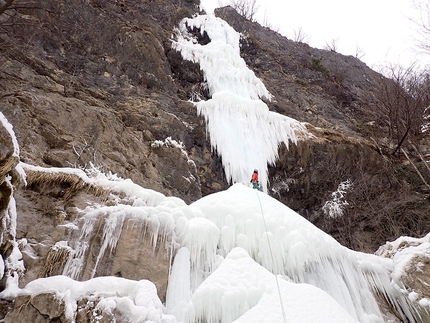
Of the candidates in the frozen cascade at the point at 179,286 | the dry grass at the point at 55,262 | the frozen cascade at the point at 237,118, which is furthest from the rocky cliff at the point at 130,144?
the frozen cascade at the point at 237,118

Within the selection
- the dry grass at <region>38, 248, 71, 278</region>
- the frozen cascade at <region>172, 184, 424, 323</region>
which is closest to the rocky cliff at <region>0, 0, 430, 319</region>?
the dry grass at <region>38, 248, 71, 278</region>

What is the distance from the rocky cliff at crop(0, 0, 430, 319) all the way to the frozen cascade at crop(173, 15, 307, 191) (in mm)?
365

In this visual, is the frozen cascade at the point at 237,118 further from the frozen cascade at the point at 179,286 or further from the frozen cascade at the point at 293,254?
the frozen cascade at the point at 179,286

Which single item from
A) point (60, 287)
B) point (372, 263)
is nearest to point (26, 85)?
point (60, 287)

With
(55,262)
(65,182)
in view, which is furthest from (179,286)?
(65,182)

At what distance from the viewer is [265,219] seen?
439 centimetres

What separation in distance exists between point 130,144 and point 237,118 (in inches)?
149

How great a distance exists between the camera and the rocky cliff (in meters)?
3.58

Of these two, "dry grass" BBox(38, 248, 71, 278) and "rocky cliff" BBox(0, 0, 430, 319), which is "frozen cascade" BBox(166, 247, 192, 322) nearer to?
"rocky cliff" BBox(0, 0, 430, 319)

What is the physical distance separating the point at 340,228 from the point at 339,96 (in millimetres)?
8505

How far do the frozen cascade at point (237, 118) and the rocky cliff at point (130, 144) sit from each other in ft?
1.20

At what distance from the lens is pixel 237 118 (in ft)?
30.7

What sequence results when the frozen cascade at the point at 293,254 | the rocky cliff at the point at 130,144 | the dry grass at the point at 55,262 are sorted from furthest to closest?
the frozen cascade at the point at 293,254, the rocky cliff at the point at 130,144, the dry grass at the point at 55,262

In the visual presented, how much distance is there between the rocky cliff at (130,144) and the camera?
141 inches
